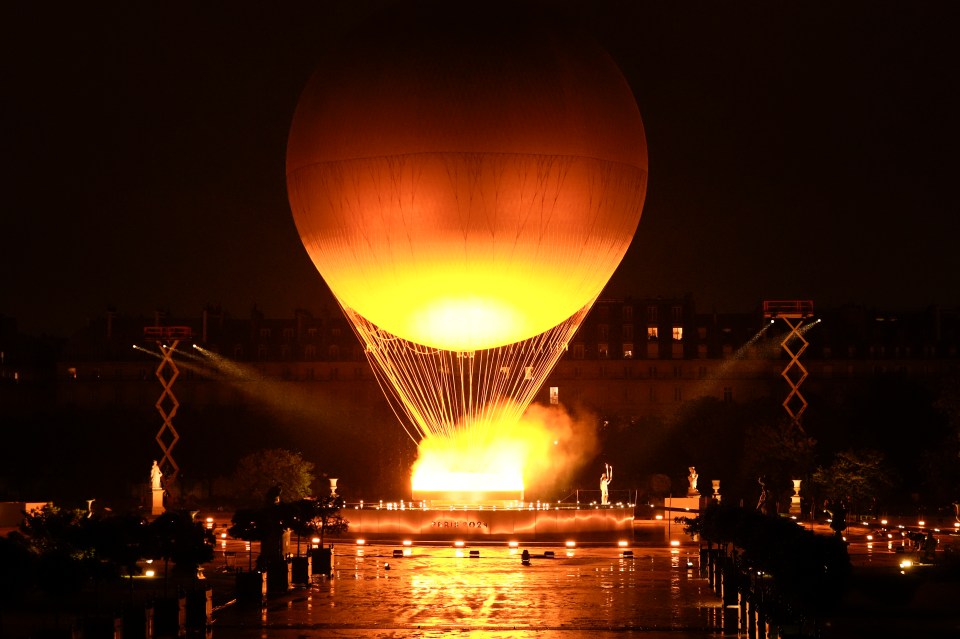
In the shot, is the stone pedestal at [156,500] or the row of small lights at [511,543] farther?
the stone pedestal at [156,500]

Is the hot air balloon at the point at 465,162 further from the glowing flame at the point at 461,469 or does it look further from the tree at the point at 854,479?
the tree at the point at 854,479

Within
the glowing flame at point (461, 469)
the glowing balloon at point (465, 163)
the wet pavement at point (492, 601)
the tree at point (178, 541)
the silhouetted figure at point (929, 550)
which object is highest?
the glowing balloon at point (465, 163)

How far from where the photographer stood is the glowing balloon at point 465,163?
39.4 metres

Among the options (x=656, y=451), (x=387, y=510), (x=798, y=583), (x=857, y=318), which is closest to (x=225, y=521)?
(x=387, y=510)

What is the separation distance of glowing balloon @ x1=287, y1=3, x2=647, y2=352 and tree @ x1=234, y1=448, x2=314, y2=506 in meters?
39.4

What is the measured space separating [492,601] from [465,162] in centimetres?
1027

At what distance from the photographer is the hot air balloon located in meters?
39.4

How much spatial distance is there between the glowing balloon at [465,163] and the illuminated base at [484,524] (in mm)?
15370

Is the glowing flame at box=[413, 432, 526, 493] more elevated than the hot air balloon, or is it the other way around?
the hot air balloon

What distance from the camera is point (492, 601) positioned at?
36.7 m

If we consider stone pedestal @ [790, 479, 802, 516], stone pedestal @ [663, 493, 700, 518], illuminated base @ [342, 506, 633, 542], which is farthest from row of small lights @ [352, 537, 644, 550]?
stone pedestal @ [663, 493, 700, 518]

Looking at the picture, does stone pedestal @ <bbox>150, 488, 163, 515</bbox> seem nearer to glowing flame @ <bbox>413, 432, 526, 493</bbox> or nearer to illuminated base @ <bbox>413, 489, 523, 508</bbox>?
glowing flame @ <bbox>413, 432, 526, 493</bbox>

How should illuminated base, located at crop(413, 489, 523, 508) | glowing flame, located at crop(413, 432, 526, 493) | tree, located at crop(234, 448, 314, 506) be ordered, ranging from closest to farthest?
glowing flame, located at crop(413, 432, 526, 493) < illuminated base, located at crop(413, 489, 523, 508) < tree, located at crop(234, 448, 314, 506)

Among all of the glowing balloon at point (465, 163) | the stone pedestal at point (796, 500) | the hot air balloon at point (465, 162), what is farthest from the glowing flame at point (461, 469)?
the stone pedestal at point (796, 500)
